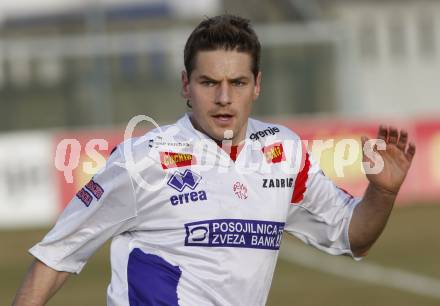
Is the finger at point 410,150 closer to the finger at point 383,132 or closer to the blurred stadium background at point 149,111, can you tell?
the finger at point 383,132

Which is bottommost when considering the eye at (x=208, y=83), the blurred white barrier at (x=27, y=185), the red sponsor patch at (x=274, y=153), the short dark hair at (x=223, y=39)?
the blurred white barrier at (x=27, y=185)

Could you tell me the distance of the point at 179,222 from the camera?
456 centimetres

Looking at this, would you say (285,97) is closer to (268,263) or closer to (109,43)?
(109,43)

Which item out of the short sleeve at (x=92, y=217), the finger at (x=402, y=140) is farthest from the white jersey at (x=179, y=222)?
the finger at (x=402, y=140)

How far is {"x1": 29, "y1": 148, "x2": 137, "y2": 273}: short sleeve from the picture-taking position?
175 inches

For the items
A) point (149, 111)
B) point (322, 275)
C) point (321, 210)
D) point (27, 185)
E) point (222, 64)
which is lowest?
point (27, 185)

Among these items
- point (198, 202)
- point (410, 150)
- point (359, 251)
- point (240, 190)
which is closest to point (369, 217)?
point (359, 251)

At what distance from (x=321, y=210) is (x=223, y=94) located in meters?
0.87

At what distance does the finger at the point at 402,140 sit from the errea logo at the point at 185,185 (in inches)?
35.1

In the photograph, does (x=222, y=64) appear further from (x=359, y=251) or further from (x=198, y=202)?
(x=359, y=251)

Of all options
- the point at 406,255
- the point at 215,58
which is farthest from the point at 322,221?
the point at 406,255

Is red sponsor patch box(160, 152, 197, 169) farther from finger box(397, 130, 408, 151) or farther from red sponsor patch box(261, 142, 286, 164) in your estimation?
finger box(397, 130, 408, 151)

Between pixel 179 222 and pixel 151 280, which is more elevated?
pixel 179 222

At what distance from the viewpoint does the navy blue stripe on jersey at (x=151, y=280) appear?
176 inches
